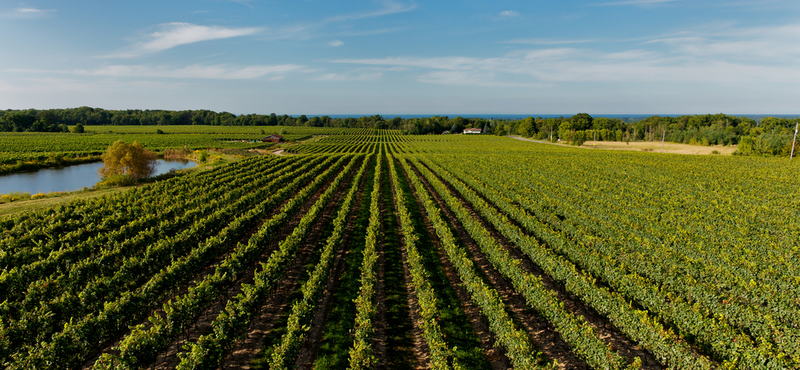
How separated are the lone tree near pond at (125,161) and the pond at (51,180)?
450 centimetres

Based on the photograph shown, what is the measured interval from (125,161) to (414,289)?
4359cm

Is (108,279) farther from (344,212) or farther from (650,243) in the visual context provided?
(650,243)

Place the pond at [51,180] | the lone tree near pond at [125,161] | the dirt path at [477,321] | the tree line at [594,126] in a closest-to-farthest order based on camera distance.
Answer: the dirt path at [477,321] < the lone tree near pond at [125,161] < the pond at [51,180] < the tree line at [594,126]

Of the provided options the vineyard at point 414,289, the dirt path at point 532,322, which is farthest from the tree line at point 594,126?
the dirt path at point 532,322

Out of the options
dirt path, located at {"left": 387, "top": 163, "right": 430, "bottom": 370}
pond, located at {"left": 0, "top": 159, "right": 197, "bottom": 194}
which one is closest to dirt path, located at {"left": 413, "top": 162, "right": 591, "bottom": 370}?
dirt path, located at {"left": 387, "top": 163, "right": 430, "bottom": 370}

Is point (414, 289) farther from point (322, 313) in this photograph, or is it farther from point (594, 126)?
point (594, 126)

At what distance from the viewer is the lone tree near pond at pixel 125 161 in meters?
39.3

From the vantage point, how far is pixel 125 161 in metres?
39.3

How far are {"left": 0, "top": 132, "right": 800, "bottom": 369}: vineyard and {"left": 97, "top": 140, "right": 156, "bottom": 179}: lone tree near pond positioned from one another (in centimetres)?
2047

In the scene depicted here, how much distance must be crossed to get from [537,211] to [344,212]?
13.1m

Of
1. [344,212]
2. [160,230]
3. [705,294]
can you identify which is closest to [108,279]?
[160,230]

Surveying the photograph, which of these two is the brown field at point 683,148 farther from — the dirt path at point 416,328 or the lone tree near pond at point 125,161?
the lone tree near pond at point 125,161

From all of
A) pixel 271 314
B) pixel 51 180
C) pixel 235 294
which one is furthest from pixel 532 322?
pixel 51 180

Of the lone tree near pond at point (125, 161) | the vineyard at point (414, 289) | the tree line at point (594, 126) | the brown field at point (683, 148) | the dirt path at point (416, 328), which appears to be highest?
the tree line at point (594, 126)
